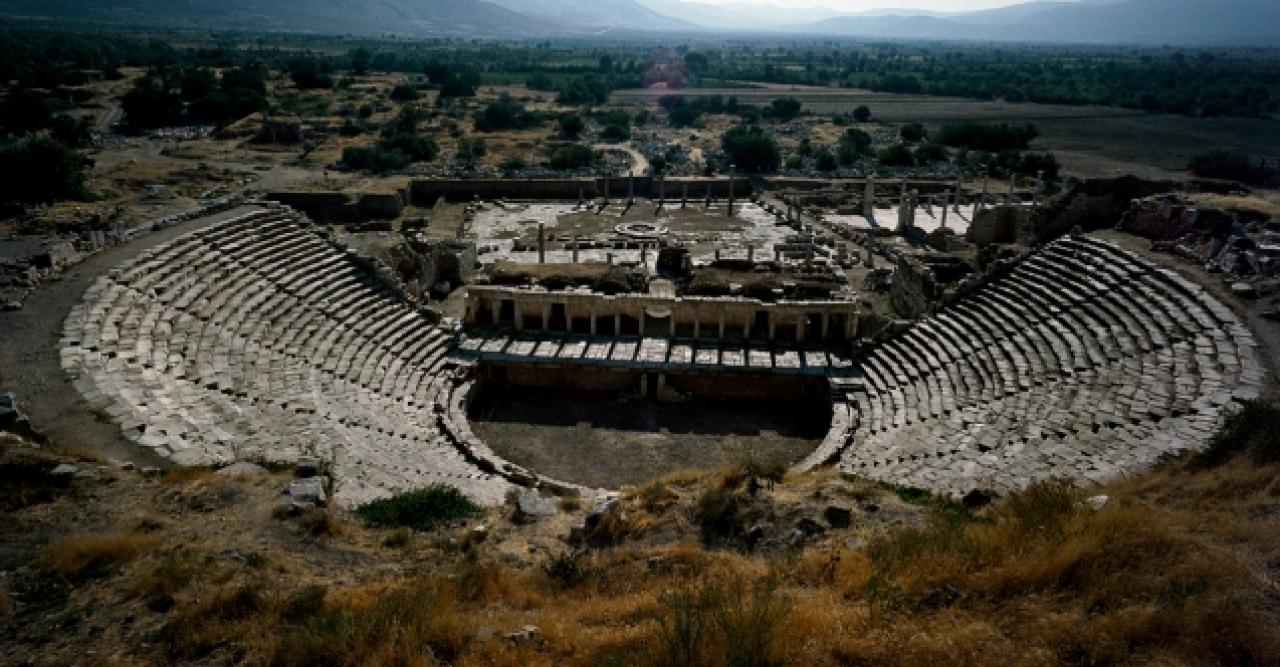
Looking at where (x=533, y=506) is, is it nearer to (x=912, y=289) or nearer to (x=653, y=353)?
(x=653, y=353)

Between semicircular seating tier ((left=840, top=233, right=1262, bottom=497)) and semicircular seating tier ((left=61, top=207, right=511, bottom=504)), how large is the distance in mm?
9906

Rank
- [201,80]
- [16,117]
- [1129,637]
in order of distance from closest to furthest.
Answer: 1. [1129,637]
2. [16,117]
3. [201,80]

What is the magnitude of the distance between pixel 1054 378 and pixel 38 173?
41482 mm

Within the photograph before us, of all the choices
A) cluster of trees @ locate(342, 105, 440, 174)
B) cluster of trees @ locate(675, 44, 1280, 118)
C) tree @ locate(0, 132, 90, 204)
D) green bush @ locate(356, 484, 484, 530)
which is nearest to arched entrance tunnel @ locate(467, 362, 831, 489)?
green bush @ locate(356, 484, 484, 530)

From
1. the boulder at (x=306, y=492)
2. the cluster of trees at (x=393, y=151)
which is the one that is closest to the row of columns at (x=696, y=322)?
the boulder at (x=306, y=492)

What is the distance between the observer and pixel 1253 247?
70.4ft

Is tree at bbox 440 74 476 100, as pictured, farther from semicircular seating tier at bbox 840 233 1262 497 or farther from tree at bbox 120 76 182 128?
semicircular seating tier at bbox 840 233 1262 497

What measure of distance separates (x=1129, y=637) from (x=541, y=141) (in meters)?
72.5

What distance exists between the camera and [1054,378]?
19.2m

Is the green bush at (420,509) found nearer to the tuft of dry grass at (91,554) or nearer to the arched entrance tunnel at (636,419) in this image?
the tuft of dry grass at (91,554)

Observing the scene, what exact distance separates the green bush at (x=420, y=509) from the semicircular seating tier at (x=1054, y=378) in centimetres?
853

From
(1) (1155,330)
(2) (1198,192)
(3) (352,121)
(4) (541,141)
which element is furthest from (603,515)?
(3) (352,121)

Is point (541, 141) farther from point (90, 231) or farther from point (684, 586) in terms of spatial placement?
point (684, 586)

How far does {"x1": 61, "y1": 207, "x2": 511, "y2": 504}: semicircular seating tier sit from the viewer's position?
16078 millimetres
